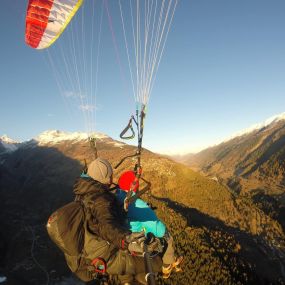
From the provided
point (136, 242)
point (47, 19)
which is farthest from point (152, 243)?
point (47, 19)

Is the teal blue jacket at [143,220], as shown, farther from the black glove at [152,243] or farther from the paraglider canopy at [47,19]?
the paraglider canopy at [47,19]

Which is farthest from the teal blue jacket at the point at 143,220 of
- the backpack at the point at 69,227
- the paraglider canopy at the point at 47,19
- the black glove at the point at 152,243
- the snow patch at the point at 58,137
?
the snow patch at the point at 58,137

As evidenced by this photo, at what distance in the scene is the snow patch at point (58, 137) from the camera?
109562 mm

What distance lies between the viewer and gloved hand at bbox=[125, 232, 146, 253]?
415cm

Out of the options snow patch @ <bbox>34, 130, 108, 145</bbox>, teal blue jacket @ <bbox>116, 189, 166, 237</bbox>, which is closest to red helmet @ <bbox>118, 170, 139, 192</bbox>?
teal blue jacket @ <bbox>116, 189, 166, 237</bbox>

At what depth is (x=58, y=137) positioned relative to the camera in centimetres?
12300

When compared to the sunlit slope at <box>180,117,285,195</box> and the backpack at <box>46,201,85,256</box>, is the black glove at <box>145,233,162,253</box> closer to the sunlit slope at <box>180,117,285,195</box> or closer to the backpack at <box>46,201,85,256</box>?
the backpack at <box>46,201,85,256</box>

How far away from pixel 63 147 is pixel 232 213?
71.9m

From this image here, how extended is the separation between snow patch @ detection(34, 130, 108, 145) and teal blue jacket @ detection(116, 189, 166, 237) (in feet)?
276

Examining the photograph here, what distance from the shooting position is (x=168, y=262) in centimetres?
522

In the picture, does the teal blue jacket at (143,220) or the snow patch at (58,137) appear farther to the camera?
the snow patch at (58,137)

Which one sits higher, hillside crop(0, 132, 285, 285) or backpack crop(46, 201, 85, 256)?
backpack crop(46, 201, 85, 256)

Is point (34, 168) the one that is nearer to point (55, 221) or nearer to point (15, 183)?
point (15, 183)

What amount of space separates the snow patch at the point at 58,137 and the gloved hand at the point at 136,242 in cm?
8526
